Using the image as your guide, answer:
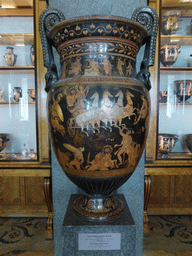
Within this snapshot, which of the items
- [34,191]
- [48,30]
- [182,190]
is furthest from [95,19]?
[182,190]

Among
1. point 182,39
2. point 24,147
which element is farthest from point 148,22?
point 24,147

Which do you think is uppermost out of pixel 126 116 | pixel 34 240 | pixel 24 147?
pixel 126 116

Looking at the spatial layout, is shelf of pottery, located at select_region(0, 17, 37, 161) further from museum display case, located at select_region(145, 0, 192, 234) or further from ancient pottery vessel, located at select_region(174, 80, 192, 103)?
ancient pottery vessel, located at select_region(174, 80, 192, 103)

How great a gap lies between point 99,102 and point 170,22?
130 centimetres

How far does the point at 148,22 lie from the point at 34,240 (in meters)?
1.74

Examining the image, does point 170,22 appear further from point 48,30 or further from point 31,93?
point 31,93

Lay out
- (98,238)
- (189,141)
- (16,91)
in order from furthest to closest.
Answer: (16,91), (189,141), (98,238)

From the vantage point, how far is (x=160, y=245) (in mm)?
1553

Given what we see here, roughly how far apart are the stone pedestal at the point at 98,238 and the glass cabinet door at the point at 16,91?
0.99 metres

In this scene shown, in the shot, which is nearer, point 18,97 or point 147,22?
point 147,22

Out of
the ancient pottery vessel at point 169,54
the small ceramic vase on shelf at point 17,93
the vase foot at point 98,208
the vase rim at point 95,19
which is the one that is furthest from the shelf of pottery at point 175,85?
the small ceramic vase on shelf at point 17,93

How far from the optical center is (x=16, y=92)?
175 cm

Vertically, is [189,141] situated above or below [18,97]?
below

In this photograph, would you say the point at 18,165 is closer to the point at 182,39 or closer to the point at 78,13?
the point at 78,13
